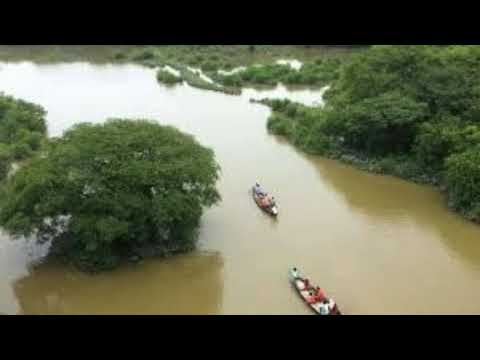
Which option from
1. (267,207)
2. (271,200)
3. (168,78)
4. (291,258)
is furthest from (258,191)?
(168,78)

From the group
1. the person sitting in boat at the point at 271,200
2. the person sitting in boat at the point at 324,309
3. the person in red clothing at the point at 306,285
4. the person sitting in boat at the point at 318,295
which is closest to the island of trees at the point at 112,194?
the person sitting in boat at the point at 271,200

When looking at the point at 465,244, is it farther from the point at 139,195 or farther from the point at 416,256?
the point at 139,195

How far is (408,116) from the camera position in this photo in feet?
56.7

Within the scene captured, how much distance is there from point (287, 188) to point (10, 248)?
7136 millimetres

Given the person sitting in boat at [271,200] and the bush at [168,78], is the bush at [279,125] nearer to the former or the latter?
the person sitting in boat at [271,200]

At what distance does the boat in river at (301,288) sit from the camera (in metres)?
11.6

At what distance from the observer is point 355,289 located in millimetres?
12406

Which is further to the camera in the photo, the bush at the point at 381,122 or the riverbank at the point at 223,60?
the riverbank at the point at 223,60

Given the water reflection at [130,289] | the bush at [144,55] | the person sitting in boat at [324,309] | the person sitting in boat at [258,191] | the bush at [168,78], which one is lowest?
the water reflection at [130,289]

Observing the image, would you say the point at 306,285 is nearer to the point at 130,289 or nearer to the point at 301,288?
the point at 301,288

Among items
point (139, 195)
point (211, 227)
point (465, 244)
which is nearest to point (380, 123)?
point (465, 244)

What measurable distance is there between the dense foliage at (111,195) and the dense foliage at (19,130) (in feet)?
15.0

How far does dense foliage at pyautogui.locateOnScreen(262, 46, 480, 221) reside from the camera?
16.6 m

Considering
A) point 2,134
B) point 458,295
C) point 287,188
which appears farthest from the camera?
point 2,134
